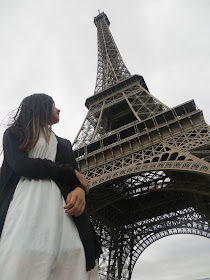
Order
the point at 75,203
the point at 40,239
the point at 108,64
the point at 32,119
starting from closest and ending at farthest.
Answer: the point at 40,239, the point at 75,203, the point at 32,119, the point at 108,64

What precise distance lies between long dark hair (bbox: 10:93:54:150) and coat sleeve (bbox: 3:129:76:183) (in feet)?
0.17

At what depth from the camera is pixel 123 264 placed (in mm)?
19016

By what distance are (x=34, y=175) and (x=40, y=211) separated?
219mm

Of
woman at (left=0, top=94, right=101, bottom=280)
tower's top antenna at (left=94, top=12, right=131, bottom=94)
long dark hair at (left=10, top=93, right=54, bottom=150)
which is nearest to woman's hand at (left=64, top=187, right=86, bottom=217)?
woman at (left=0, top=94, right=101, bottom=280)

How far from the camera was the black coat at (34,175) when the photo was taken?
1.20 metres

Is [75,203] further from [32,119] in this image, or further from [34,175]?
[32,119]

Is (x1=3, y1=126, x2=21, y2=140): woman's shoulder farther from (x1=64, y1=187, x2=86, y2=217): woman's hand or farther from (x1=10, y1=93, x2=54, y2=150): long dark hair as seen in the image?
(x1=64, y1=187, x2=86, y2=217): woman's hand

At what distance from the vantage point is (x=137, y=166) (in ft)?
34.0

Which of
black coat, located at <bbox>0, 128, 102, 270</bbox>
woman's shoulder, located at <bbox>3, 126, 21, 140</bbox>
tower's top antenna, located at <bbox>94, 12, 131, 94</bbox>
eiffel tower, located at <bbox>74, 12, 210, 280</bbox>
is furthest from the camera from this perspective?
tower's top antenna, located at <bbox>94, 12, 131, 94</bbox>

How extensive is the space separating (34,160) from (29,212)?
302 mm

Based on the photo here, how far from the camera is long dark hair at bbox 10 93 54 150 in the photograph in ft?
4.63

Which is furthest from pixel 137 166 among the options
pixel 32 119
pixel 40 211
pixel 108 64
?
pixel 108 64

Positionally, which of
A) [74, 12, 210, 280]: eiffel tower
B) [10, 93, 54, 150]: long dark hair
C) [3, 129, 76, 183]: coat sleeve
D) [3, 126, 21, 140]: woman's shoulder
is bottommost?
[3, 129, 76, 183]: coat sleeve

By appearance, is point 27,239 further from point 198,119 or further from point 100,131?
point 100,131
